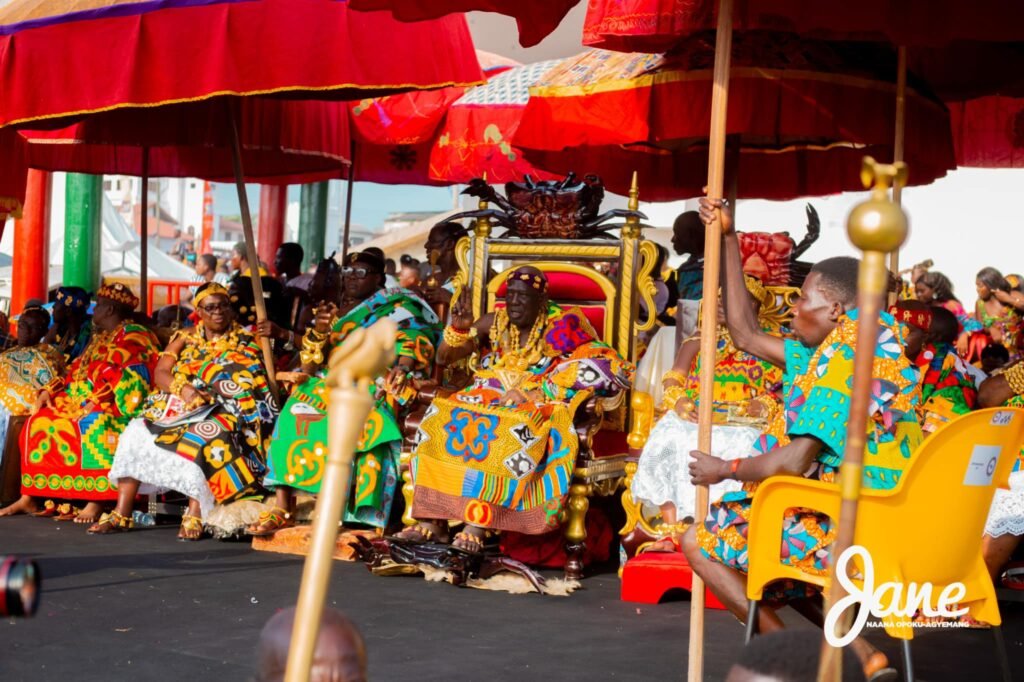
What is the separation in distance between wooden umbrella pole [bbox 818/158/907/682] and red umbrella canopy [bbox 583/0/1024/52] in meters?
2.67

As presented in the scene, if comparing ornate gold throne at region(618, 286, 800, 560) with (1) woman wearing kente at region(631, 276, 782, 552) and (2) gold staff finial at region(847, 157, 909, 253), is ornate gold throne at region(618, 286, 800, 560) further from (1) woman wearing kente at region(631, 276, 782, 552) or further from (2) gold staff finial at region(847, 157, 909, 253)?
(2) gold staff finial at region(847, 157, 909, 253)

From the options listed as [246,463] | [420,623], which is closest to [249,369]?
[246,463]

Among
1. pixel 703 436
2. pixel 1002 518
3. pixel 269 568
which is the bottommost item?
Result: pixel 269 568

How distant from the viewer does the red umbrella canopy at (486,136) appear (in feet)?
33.0

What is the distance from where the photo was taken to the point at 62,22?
6762 millimetres

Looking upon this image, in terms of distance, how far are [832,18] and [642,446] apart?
Answer: 2.96 metres

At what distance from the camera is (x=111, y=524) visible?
798 centimetres

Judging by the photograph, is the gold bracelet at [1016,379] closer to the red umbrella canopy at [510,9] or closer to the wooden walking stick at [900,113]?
the wooden walking stick at [900,113]

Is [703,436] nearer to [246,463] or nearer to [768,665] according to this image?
[768,665]

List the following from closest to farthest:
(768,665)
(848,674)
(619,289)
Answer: (768,665) → (848,674) → (619,289)

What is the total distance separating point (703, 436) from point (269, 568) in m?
3.47

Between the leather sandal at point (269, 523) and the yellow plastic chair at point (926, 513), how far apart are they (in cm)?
406

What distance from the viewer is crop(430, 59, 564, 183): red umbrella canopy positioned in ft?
33.0

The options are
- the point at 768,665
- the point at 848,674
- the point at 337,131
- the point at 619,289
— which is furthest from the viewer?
the point at 337,131
